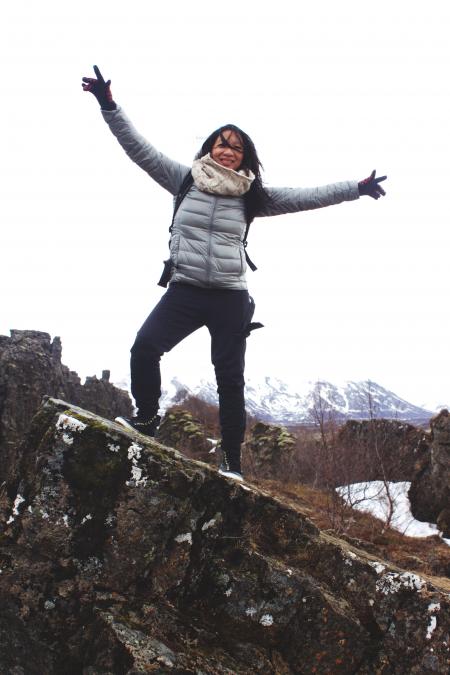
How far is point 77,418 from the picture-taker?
2.64 m

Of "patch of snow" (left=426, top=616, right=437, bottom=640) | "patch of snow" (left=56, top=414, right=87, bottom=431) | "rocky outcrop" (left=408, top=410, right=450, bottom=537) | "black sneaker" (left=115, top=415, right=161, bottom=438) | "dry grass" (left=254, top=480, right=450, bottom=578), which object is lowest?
"dry grass" (left=254, top=480, right=450, bottom=578)

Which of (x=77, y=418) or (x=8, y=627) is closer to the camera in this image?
(x=8, y=627)

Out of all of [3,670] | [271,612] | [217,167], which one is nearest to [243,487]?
[271,612]

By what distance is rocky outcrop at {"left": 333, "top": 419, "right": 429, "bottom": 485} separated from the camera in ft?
41.7

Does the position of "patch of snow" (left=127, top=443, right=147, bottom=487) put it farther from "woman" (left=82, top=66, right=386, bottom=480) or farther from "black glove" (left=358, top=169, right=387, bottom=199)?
"black glove" (left=358, top=169, right=387, bottom=199)

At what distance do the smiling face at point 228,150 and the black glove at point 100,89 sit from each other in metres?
1.00

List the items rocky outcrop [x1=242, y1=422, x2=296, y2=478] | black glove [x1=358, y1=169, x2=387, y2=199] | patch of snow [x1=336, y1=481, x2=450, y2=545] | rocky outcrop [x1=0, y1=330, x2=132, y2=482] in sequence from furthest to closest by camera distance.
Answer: rocky outcrop [x1=242, y1=422, x2=296, y2=478] → rocky outcrop [x1=0, y1=330, x2=132, y2=482] → patch of snow [x1=336, y1=481, x2=450, y2=545] → black glove [x1=358, y1=169, x2=387, y2=199]

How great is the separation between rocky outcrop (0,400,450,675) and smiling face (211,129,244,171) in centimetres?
266

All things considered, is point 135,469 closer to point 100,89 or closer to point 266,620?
point 266,620

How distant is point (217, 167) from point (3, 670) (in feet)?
12.2

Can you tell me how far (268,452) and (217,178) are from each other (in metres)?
16.8

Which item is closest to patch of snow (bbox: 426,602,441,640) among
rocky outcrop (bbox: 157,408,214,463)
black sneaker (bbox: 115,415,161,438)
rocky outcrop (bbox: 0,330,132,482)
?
black sneaker (bbox: 115,415,161,438)

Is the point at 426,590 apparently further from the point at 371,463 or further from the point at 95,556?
the point at 371,463

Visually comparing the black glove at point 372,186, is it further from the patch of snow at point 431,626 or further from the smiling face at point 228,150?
the patch of snow at point 431,626
